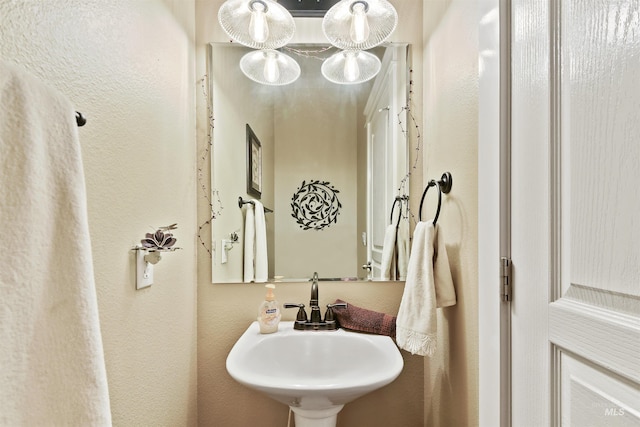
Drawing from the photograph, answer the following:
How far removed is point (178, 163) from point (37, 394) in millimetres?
851

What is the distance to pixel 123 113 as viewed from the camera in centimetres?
81

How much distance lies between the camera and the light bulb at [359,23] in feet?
3.85

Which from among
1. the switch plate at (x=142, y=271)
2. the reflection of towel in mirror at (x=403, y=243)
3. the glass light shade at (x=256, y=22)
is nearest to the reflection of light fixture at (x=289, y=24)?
the glass light shade at (x=256, y=22)

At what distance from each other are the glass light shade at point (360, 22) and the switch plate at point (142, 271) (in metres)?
0.99

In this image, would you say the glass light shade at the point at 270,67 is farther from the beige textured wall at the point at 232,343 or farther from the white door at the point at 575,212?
the white door at the point at 575,212

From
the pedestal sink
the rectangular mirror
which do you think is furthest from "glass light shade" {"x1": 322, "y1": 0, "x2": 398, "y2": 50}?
the pedestal sink

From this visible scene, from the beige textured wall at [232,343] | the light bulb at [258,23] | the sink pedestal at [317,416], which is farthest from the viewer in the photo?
the beige textured wall at [232,343]

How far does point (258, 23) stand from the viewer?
1180 millimetres

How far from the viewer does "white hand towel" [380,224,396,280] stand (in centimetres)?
133

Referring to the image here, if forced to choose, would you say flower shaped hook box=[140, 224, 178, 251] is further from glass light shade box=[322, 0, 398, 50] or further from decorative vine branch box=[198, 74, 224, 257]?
glass light shade box=[322, 0, 398, 50]

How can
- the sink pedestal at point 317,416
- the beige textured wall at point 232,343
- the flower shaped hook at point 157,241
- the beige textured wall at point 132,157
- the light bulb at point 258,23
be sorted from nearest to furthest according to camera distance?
the beige textured wall at point 132,157
the flower shaped hook at point 157,241
the sink pedestal at point 317,416
the light bulb at point 258,23
the beige textured wall at point 232,343

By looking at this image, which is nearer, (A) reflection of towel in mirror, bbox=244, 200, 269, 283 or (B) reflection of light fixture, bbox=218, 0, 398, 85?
(B) reflection of light fixture, bbox=218, 0, 398, 85

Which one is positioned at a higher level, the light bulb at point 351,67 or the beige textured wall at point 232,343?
the light bulb at point 351,67

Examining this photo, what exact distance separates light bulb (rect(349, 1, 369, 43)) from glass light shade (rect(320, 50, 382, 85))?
124 mm
